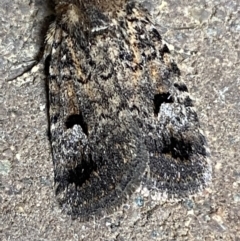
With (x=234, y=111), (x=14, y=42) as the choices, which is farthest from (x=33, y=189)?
(x=234, y=111)

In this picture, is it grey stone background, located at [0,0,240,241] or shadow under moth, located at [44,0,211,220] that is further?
grey stone background, located at [0,0,240,241]

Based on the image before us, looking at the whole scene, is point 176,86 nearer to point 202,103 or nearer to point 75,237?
point 202,103

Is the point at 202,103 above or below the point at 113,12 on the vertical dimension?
below

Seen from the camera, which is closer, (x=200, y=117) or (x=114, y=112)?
(x=114, y=112)
